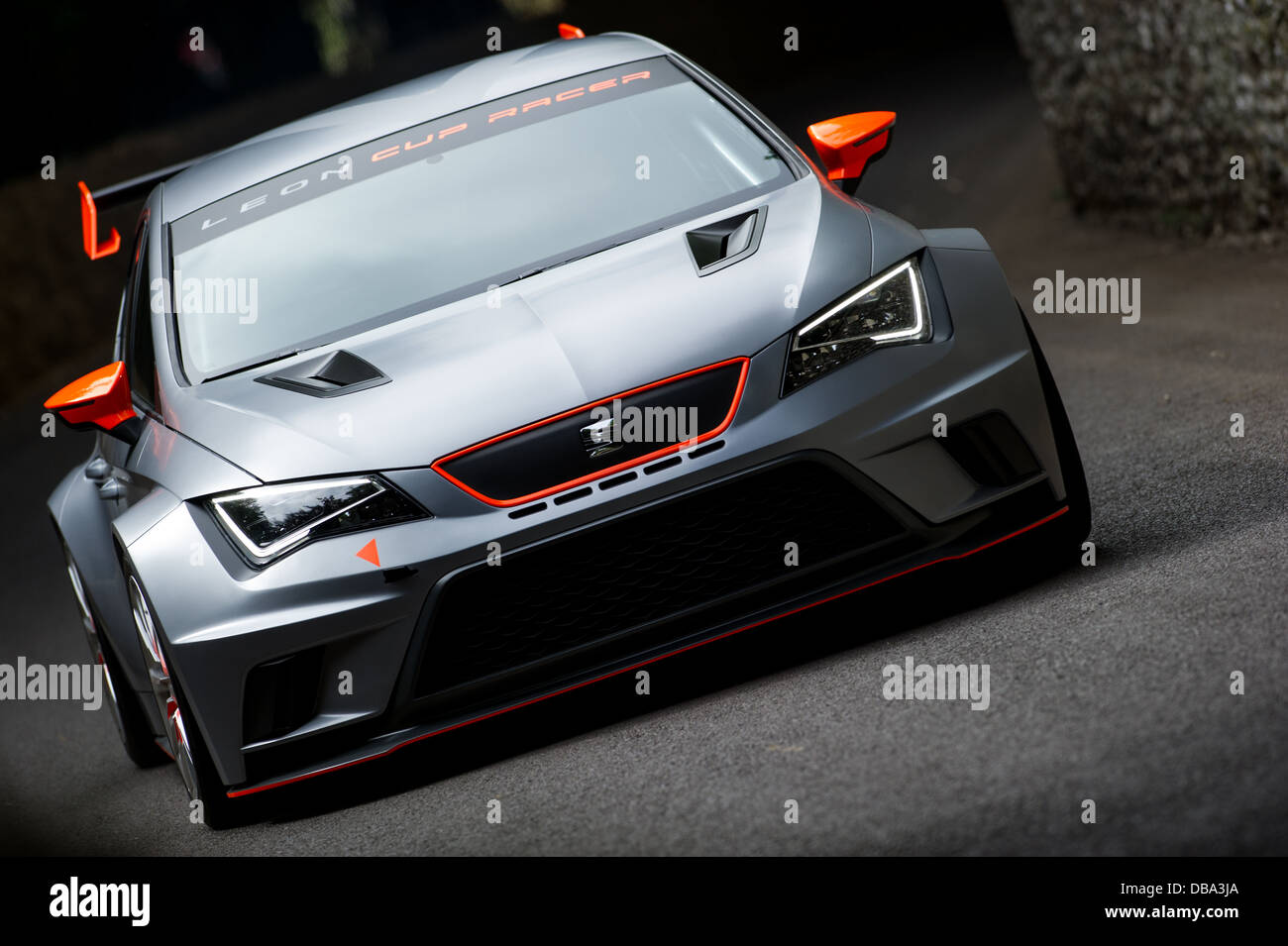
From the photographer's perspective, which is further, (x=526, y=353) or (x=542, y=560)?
(x=526, y=353)

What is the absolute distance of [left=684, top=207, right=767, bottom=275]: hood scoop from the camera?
4164mm

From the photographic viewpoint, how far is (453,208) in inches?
191

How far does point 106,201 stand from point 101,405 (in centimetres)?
154

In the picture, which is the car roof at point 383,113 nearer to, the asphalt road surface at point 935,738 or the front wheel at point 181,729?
the front wheel at point 181,729

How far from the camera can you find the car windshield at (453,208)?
181 inches

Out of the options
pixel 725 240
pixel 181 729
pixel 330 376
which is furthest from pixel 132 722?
pixel 725 240

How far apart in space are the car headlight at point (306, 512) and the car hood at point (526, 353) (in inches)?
1.7

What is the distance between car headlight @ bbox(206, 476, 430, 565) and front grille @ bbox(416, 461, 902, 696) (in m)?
0.26

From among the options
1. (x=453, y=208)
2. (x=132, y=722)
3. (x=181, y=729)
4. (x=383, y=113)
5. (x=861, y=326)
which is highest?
(x=383, y=113)

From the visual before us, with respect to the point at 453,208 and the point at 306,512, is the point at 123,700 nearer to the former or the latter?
the point at 306,512

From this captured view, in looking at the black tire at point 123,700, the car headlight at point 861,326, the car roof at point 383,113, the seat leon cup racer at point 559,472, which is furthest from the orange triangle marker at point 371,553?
the car roof at point 383,113

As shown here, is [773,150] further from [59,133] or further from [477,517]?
[59,133]

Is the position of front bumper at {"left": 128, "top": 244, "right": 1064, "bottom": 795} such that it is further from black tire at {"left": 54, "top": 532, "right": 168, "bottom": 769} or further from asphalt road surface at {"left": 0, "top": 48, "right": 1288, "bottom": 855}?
black tire at {"left": 54, "top": 532, "right": 168, "bottom": 769}

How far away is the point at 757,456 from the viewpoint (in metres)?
3.76
